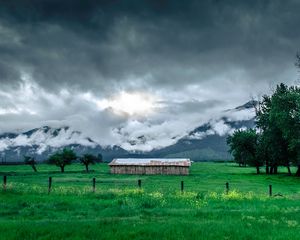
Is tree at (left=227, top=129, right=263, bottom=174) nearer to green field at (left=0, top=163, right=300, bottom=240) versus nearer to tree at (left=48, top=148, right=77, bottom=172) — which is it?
tree at (left=48, top=148, right=77, bottom=172)

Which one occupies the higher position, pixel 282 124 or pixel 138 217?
pixel 282 124

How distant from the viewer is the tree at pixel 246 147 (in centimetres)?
11056

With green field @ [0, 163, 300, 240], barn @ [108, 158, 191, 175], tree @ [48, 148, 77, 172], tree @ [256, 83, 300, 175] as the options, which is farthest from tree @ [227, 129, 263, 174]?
green field @ [0, 163, 300, 240]

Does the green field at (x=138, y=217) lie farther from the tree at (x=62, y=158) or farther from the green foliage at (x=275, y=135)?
the tree at (x=62, y=158)

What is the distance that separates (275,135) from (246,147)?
26.2 meters

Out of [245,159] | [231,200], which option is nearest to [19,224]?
[231,200]

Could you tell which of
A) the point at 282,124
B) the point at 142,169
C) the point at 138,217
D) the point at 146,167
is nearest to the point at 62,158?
the point at 142,169

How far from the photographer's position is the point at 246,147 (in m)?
113

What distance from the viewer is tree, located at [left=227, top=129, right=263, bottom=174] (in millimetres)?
110562

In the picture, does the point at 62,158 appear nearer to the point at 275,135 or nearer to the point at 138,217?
the point at 275,135

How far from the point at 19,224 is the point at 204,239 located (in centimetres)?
842

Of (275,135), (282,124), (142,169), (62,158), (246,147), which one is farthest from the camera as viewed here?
(62,158)

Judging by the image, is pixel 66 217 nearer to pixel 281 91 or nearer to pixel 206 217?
pixel 206 217

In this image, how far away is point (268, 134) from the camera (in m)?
89.1
